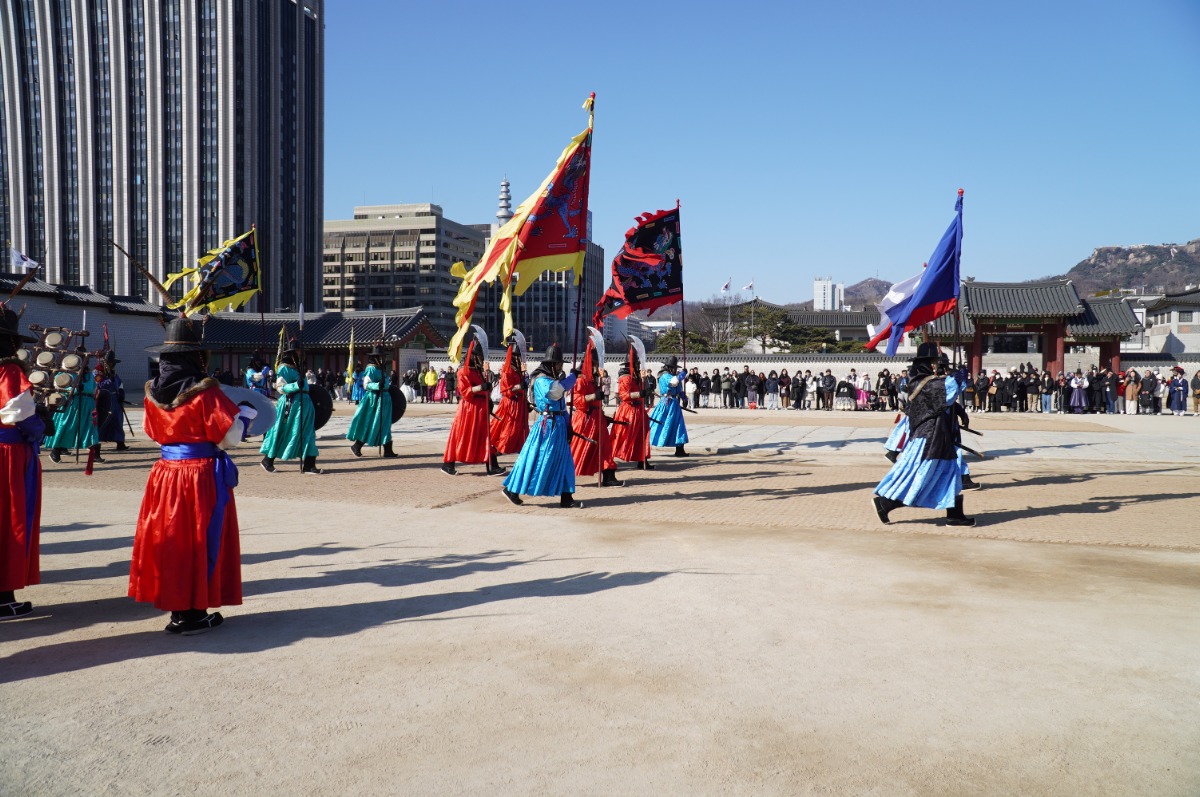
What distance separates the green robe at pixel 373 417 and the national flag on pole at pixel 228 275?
2367 mm

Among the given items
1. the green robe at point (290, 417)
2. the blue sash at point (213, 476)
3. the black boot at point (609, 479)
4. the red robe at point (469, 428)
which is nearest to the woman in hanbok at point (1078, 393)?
the black boot at point (609, 479)

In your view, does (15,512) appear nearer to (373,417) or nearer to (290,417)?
(290,417)

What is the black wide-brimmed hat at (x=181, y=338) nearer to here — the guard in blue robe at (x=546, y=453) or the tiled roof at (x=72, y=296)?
the guard in blue robe at (x=546, y=453)

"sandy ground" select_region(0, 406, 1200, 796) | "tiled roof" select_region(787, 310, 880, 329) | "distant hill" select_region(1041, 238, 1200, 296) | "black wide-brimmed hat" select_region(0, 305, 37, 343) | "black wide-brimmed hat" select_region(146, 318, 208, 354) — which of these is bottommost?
"sandy ground" select_region(0, 406, 1200, 796)

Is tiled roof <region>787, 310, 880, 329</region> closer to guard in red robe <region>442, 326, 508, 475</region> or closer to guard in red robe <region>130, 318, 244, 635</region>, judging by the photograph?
guard in red robe <region>442, 326, 508, 475</region>

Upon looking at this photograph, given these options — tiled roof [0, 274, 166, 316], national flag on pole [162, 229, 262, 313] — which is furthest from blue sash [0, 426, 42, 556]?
tiled roof [0, 274, 166, 316]

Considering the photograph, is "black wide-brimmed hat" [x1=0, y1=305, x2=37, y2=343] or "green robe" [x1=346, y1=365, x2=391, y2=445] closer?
"black wide-brimmed hat" [x1=0, y1=305, x2=37, y2=343]

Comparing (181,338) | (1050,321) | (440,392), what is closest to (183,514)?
(181,338)

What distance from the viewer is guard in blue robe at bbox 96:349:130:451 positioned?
14328 mm

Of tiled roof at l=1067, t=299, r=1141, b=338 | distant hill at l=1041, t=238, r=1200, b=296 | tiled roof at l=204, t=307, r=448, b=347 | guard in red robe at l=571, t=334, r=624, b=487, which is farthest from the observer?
distant hill at l=1041, t=238, r=1200, b=296

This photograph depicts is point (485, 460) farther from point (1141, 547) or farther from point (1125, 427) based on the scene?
point (1125, 427)

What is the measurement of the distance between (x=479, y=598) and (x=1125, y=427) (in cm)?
2183

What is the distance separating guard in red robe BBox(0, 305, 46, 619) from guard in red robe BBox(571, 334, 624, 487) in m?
6.43

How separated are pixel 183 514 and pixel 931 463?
654cm
